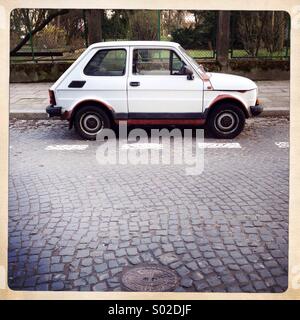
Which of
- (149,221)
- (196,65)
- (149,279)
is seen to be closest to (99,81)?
(196,65)

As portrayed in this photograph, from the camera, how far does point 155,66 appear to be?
6.69 meters

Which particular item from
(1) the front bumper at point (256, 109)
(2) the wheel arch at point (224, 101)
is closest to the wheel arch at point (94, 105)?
(2) the wheel arch at point (224, 101)

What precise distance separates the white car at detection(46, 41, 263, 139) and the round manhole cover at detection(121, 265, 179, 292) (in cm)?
348

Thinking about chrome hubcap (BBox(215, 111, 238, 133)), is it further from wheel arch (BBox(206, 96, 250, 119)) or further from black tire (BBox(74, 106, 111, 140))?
black tire (BBox(74, 106, 111, 140))

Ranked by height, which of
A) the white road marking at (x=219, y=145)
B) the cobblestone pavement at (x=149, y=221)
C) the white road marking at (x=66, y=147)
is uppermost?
the white road marking at (x=219, y=145)

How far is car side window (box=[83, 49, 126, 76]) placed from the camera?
20.5 ft

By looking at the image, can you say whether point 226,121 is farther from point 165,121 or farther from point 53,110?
point 53,110

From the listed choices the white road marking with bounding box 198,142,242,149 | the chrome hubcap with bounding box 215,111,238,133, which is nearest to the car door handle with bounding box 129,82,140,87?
the white road marking with bounding box 198,142,242,149

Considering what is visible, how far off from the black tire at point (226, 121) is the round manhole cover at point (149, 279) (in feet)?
14.7

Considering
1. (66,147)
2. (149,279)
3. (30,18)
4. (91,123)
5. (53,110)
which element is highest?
(30,18)

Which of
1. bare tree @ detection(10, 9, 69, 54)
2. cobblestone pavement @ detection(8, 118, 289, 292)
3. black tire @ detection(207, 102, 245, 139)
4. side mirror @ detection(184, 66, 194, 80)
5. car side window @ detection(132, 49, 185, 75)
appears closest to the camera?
bare tree @ detection(10, 9, 69, 54)

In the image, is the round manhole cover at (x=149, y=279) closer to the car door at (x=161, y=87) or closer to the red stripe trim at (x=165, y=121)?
the car door at (x=161, y=87)

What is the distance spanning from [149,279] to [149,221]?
1.10 metres

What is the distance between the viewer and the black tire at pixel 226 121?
718 cm
